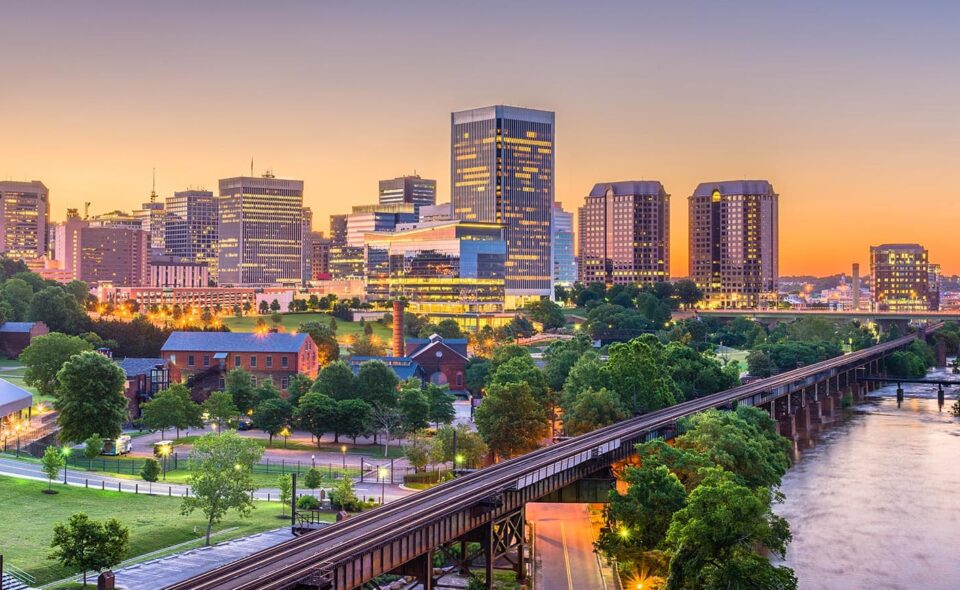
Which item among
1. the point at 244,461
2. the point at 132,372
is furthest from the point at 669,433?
the point at 132,372

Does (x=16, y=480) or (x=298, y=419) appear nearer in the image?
(x=16, y=480)

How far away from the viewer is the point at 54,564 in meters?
59.7

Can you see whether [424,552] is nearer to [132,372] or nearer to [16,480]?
[16,480]

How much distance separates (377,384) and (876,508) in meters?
59.0

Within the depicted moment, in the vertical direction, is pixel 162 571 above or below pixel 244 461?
below

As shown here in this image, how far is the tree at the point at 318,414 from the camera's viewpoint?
113375mm

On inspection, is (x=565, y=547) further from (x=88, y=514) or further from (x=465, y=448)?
(x=88, y=514)

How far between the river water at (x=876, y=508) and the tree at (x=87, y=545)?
1804 inches

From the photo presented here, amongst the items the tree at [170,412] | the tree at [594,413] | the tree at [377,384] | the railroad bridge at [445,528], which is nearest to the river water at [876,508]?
the railroad bridge at [445,528]

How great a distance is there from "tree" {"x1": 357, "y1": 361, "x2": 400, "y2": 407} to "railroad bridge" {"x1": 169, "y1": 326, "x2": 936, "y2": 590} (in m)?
32.0

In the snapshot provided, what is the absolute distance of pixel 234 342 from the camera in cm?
14862

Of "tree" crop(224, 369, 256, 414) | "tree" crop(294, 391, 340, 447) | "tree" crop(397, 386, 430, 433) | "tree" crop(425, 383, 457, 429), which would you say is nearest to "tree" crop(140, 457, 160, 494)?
"tree" crop(294, 391, 340, 447)

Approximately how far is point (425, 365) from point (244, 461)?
94.2 metres

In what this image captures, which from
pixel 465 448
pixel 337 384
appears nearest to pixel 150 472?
pixel 465 448
